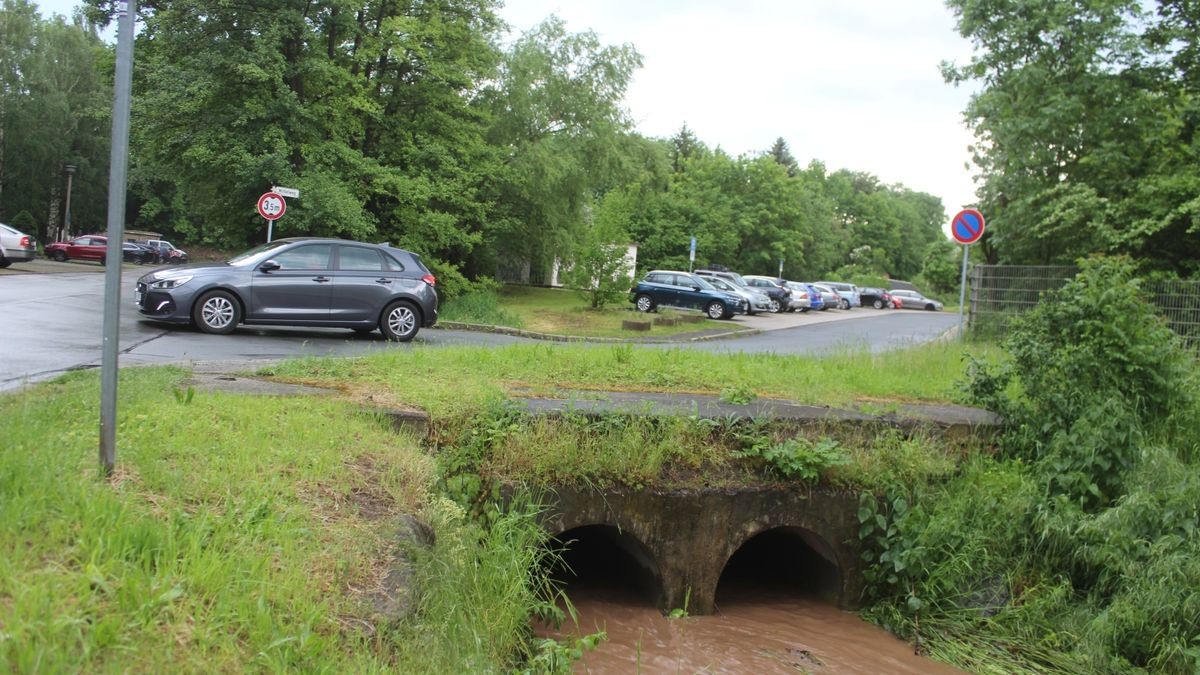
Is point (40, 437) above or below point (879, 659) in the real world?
above

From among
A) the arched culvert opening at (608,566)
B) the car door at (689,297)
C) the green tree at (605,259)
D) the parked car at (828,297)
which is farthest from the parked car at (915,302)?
the arched culvert opening at (608,566)

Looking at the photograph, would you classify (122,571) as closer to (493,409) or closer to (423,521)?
(423,521)

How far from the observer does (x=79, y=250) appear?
45.1 metres

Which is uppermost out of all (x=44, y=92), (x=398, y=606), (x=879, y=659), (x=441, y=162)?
(x=44, y=92)

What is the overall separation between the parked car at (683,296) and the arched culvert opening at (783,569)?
22.0 meters

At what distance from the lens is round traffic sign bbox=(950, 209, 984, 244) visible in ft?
53.6

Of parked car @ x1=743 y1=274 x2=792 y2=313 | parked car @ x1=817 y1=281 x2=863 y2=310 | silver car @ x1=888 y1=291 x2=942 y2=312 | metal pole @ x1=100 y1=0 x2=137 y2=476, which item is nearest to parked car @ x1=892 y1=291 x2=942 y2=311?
silver car @ x1=888 y1=291 x2=942 y2=312

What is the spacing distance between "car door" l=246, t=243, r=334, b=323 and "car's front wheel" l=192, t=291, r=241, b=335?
8.9 inches

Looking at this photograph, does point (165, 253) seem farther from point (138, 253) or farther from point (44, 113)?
point (44, 113)

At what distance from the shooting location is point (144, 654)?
9.58ft

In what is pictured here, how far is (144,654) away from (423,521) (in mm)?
2378

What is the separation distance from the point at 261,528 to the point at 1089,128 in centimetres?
2153

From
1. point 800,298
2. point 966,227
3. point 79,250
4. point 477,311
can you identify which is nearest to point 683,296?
point 477,311

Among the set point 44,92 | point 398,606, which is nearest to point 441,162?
point 398,606
